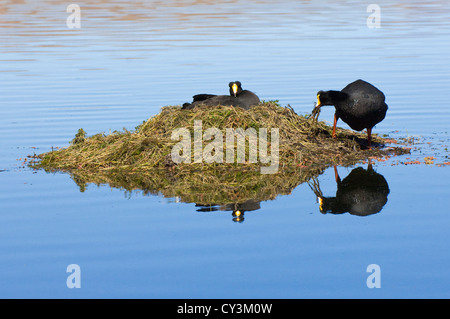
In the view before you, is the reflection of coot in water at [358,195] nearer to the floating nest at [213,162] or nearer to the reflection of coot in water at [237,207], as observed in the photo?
the floating nest at [213,162]

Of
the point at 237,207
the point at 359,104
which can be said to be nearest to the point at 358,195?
the point at 237,207

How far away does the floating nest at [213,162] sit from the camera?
12305 millimetres

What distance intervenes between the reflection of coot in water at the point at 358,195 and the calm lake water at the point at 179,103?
5.4 inches

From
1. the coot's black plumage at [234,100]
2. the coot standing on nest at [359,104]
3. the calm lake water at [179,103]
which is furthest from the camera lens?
the coot's black plumage at [234,100]

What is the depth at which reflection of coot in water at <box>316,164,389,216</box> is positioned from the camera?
1086 cm

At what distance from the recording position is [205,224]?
10156 millimetres

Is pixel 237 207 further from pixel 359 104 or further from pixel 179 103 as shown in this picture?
pixel 179 103

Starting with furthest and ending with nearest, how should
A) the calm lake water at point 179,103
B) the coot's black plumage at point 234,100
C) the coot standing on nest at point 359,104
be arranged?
the coot's black plumage at point 234,100, the coot standing on nest at point 359,104, the calm lake water at point 179,103

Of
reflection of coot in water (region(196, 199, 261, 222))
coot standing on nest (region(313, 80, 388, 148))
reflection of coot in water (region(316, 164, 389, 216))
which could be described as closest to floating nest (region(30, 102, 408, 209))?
reflection of coot in water (region(196, 199, 261, 222))

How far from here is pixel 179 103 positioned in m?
20.0

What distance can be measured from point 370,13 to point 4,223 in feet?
151

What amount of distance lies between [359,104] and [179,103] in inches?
247

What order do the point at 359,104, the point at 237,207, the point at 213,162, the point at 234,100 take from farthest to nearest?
the point at 234,100, the point at 359,104, the point at 213,162, the point at 237,207

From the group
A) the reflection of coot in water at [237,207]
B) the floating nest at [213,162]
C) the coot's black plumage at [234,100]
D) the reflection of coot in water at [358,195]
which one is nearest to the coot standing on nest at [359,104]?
the floating nest at [213,162]
